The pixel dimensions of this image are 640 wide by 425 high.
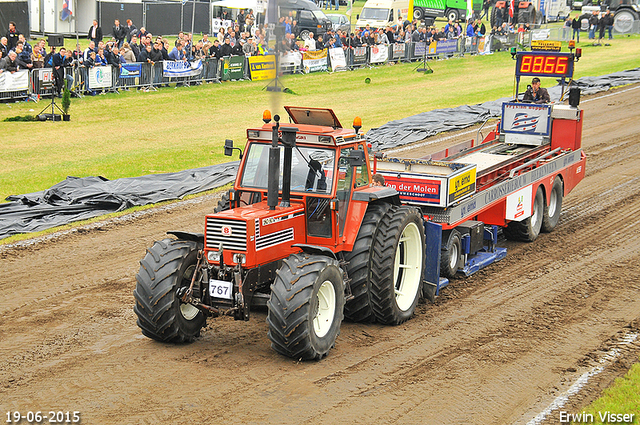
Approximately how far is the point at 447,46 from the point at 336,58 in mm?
8615

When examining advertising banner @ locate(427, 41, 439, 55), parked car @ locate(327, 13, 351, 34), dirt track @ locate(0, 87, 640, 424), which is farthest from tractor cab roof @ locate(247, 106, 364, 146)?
parked car @ locate(327, 13, 351, 34)

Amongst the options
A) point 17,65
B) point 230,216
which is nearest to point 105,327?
point 230,216

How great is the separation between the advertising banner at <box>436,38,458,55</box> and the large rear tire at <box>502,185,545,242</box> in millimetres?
27331

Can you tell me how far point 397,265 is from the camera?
9.42 metres

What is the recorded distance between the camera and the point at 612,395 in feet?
24.8

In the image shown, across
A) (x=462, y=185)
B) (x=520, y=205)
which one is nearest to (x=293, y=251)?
(x=462, y=185)

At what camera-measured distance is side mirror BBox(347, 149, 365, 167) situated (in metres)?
8.37

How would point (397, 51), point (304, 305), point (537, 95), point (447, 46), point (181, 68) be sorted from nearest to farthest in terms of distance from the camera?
point (304, 305), point (537, 95), point (181, 68), point (397, 51), point (447, 46)

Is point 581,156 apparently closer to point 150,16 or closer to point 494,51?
point 150,16

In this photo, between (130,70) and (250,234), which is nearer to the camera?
(250,234)

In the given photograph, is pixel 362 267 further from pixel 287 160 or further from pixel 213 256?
pixel 213 256

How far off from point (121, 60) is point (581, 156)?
16790 mm

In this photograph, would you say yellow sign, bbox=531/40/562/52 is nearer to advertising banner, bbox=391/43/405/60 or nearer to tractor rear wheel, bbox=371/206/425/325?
tractor rear wheel, bbox=371/206/425/325

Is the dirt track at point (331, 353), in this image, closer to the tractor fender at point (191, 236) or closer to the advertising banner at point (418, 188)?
the tractor fender at point (191, 236)
